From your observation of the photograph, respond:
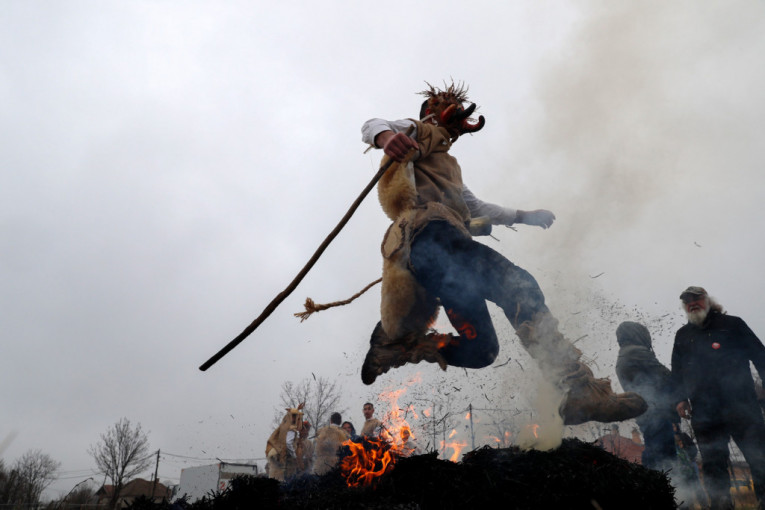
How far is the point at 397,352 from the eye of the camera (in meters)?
3.54

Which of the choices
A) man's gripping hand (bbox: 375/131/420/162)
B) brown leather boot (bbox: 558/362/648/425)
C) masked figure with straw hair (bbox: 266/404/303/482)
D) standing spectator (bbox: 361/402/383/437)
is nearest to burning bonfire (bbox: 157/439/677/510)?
brown leather boot (bbox: 558/362/648/425)

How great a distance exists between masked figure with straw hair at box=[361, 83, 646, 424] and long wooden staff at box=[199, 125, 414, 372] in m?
0.23

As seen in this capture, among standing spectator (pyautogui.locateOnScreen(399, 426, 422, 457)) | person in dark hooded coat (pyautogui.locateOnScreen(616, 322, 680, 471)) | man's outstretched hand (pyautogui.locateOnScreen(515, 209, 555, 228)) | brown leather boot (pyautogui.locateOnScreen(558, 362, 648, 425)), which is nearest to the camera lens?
brown leather boot (pyautogui.locateOnScreen(558, 362, 648, 425))

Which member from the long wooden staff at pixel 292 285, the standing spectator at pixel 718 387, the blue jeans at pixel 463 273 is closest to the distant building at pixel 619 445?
the standing spectator at pixel 718 387

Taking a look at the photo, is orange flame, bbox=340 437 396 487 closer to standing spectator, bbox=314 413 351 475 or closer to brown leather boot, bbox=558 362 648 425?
brown leather boot, bbox=558 362 648 425

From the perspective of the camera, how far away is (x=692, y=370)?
14.8 feet

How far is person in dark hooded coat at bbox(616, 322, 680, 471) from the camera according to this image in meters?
4.51

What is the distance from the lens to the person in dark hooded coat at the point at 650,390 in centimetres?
451

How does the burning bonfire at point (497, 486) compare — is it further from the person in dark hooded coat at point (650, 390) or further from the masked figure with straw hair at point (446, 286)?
the person in dark hooded coat at point (650, 390)

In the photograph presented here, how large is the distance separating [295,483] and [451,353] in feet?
6.00

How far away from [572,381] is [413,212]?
5.01ft

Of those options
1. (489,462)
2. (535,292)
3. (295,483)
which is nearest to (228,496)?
(295,483)

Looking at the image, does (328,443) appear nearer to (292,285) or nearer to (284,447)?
(284,447)

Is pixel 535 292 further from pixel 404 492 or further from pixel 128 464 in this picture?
pixel 128 464
